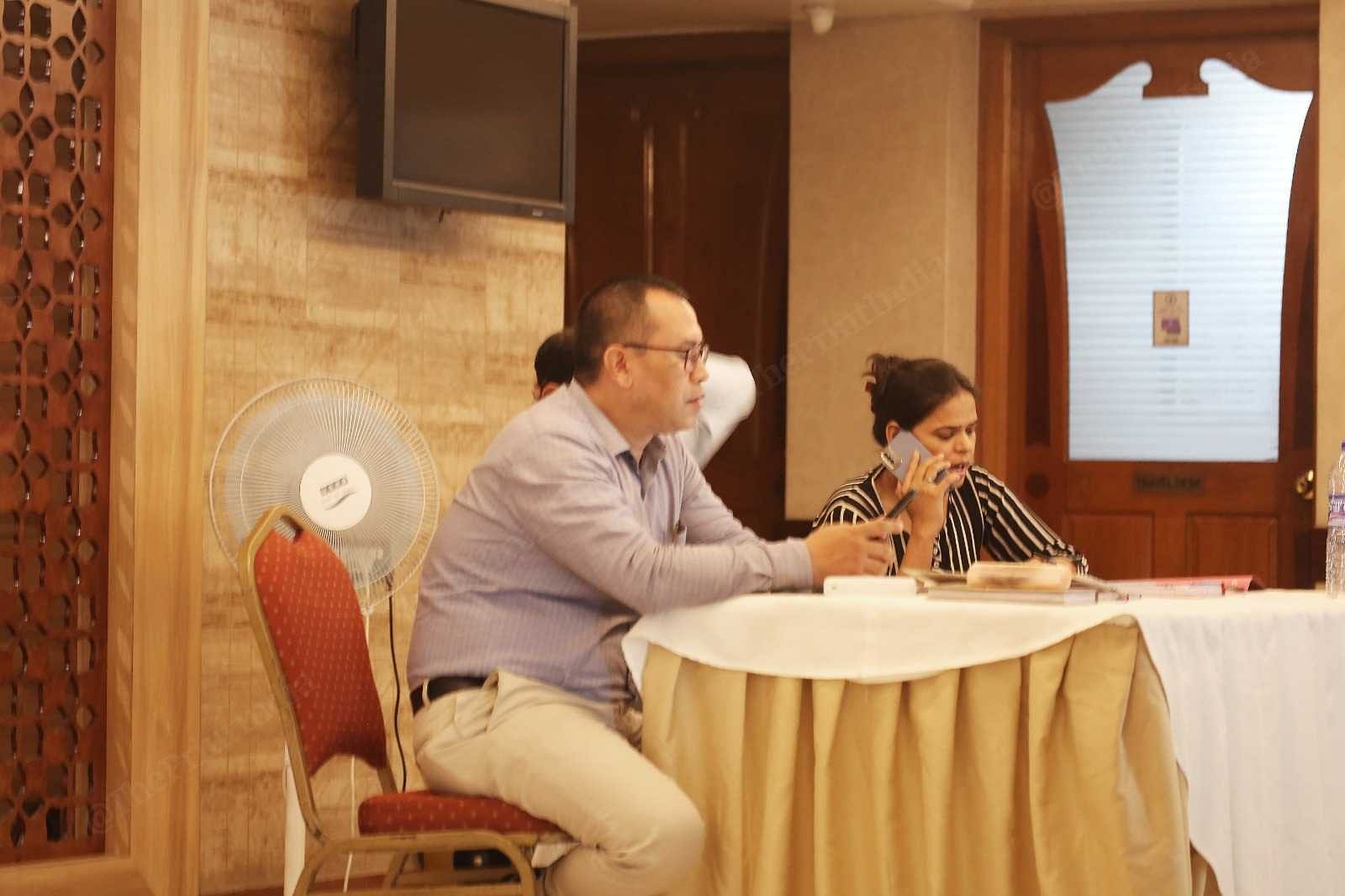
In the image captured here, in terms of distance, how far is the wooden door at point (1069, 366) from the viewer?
210 inches

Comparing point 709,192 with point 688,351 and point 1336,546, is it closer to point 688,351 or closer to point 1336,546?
point 688,351

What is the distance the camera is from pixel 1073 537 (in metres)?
5.55

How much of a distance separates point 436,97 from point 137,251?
0.86 metres

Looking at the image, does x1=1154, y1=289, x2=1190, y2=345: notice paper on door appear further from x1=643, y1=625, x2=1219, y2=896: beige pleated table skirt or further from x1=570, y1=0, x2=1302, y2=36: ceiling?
x1=643, y1=625, x2=1219, y2=896: beige pleated table skirt

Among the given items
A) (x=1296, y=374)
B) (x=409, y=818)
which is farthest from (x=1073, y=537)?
(x=409, y=818)

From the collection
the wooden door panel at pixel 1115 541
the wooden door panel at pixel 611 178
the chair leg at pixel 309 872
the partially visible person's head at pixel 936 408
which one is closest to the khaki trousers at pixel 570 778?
the chair leg at pixel 309 872

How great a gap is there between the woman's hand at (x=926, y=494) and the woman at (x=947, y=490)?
0.02 metres

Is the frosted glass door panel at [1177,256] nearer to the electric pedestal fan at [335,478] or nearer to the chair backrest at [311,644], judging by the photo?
the electric pedestal fan at [335,478]

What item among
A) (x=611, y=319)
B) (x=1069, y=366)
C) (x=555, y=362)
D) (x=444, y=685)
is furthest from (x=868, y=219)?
(x=444, y=685)

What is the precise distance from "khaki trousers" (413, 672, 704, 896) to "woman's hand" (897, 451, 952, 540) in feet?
3.27

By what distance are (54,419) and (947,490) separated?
6.53ft

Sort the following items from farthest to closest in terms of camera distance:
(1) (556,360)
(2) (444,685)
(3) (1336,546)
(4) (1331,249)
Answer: (4) (1331,249)
(1) (556,360)
(3) (1336,546)
(2) (444,685)

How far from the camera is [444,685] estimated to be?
251cm

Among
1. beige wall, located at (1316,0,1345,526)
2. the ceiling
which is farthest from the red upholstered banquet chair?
beige wall, located at (1316,0,1345,526)
